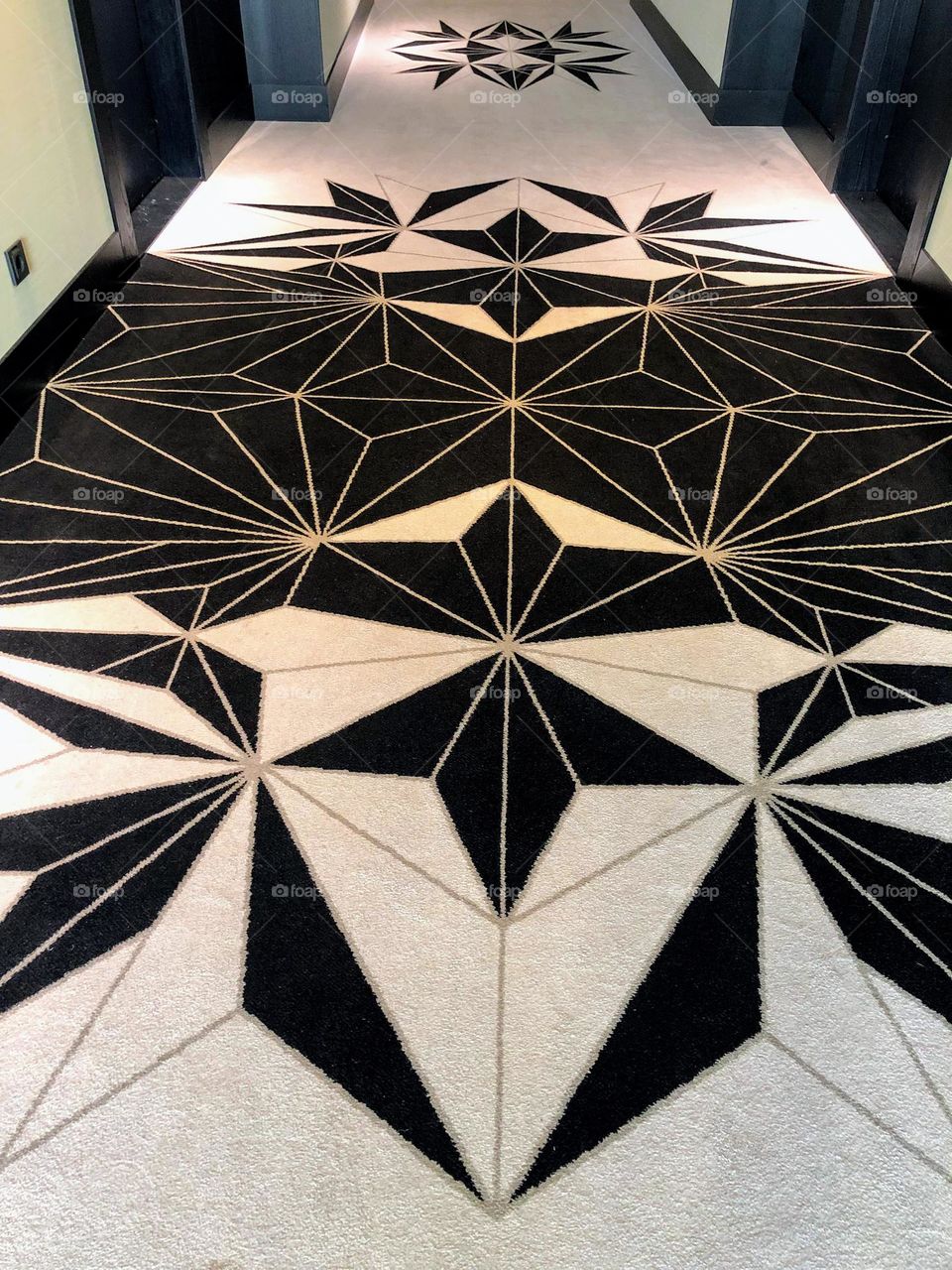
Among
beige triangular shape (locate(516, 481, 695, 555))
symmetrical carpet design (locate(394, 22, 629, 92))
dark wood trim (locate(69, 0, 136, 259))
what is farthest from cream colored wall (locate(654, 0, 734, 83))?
beige triangular shape (locate(516, 481, 695, 555))

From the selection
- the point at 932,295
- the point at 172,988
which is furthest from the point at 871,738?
the point at 932,295

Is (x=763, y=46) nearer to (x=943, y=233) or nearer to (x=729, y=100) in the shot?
(x=729, y=100)

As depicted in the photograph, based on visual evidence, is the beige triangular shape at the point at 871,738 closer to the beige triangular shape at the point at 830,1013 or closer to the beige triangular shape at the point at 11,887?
the beige triangular shape at the point at 830,1013

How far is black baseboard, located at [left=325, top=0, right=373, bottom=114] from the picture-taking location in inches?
227

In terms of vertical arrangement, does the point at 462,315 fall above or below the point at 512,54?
above

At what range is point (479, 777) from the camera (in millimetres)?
2129

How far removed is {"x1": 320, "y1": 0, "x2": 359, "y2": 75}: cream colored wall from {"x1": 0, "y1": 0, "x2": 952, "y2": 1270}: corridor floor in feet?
7.46

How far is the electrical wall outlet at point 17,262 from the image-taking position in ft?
10.2

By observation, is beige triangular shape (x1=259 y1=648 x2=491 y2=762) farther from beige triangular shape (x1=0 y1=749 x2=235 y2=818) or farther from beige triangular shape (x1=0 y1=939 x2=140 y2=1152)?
beige triangular shape (x1=0 y1=939 x2=140 y2=1152)

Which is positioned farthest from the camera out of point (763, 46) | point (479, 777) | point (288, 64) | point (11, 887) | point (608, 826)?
point (288, 64)

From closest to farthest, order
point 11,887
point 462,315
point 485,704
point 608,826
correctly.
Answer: point 11,887 < point 608,826 < point 485,704 < point 462,315

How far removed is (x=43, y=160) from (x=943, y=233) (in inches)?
117

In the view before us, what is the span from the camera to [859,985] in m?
1.77

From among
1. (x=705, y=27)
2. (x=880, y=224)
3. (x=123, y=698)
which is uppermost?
(x=705, y=27)
